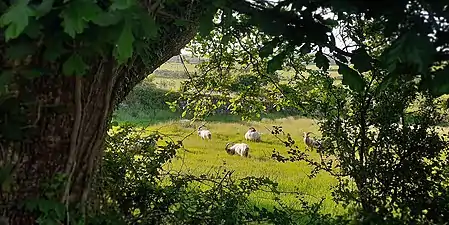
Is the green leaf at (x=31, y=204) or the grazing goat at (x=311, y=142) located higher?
the grazing goat at (x=311, y=142)

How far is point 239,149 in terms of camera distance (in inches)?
148

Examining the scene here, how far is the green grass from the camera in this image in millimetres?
2869

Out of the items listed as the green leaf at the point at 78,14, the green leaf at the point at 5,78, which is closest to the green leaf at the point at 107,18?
the green leaf at the point at 78,14

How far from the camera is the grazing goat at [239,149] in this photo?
3681mm

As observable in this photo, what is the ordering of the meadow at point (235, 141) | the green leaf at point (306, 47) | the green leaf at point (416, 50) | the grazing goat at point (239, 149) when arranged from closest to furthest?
the green leaf at point (416, 50)
the green leaf at point (306, 47)
the meadow at point (235, 141)
the grazing goat at point (239, 149)

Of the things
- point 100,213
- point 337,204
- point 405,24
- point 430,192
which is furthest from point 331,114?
point 405,24

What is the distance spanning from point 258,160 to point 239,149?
0.27 m

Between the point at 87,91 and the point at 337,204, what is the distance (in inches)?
64.6

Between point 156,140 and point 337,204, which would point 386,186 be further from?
point 156,140

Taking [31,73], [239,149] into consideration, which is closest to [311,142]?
[239,149]

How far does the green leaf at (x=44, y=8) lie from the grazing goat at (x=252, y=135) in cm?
292

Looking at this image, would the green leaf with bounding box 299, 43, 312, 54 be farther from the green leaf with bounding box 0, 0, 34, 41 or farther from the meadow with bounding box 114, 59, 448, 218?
the meadow with bounding box 114, 59, 448, 218

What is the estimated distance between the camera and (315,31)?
103 cm

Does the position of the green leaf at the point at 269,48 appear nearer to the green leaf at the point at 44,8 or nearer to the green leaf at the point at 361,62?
the green leaf at the point at 361,62
